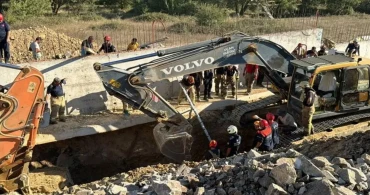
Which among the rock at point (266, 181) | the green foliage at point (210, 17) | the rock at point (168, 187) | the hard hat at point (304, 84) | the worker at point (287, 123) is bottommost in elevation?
the worker at point (287, 123)

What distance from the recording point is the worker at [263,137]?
10.0 meters

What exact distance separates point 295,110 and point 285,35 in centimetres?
542

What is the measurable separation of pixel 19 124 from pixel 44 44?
10008 mm

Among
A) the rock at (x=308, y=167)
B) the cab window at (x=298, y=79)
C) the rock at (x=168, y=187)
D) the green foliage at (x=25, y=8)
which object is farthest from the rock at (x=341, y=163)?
the green foliage at (x=25, y=8)

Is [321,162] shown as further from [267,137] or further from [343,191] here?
[267,137]

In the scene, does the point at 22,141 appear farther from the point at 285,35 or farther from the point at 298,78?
the point at 285,35

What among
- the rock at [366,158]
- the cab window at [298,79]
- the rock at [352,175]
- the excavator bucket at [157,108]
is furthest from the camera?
the cab window at [298,79]

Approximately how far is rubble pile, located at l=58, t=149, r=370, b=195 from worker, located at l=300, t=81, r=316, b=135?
2.91 m

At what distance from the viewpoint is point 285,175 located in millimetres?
6527

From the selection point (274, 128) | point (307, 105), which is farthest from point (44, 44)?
A: point (307, 105)

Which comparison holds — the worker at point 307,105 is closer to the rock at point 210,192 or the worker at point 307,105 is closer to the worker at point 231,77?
the worker at point 231,77

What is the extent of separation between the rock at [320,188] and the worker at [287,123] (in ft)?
16.2

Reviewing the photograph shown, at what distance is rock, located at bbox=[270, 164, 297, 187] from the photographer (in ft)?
21.3

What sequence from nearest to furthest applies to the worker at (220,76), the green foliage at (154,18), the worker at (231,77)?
the worker at (231,77) → the worker at (220,76) → the green foliage at (154,18)
